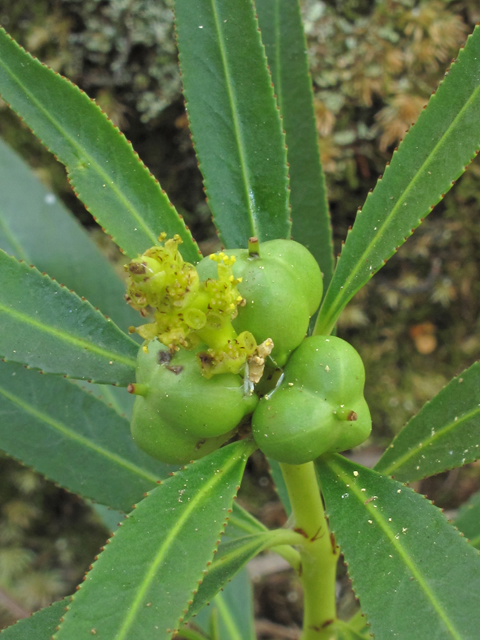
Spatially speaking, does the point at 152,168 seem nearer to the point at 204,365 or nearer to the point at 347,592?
the point at 204,365

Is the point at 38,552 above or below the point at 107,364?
below

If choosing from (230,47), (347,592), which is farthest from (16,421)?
(347,592)

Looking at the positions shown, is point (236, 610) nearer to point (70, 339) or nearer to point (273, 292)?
point (70, 339)

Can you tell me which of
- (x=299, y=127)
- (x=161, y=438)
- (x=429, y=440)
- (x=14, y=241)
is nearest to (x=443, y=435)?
(x=429, y=440)

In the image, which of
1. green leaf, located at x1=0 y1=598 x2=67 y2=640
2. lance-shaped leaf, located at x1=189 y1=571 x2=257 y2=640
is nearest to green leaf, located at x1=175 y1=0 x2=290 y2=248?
green leaf, located at x1=0 y1=598 x2=67 y2=640

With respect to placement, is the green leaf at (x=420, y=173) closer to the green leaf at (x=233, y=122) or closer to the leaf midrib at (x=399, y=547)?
the green leaf at (x=233, y=122)

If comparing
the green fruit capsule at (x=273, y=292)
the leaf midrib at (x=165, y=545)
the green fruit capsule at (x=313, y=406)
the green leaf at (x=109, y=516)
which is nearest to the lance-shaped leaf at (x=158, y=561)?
the leaf midrib at (x=165, y=545)
